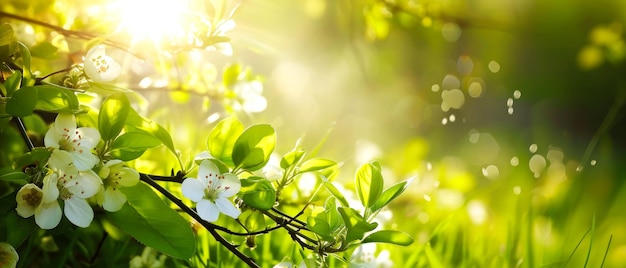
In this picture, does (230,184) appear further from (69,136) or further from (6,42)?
(6,42)

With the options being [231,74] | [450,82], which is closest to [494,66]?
[450,82]

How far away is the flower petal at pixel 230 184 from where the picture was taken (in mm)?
591

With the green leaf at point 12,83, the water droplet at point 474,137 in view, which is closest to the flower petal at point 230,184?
the green leaf at point 12,83

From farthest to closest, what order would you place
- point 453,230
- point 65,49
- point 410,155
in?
point 410,155 → point 453,230 → point 65,49

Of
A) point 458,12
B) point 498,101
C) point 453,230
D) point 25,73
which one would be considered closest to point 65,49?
point 25,73

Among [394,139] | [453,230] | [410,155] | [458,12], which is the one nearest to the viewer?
[453,230]

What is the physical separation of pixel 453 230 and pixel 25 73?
83 cm

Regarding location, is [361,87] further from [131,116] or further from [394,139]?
[131,116]

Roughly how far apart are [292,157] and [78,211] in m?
0.21

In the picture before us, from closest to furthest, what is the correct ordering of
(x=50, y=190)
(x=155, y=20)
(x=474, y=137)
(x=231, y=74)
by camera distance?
(x=50, y=190), (x=155, y=20), (x=231, y=74), (x=474, y=137)

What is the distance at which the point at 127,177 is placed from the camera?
22.9 inches

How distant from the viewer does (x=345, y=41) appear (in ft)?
10.1

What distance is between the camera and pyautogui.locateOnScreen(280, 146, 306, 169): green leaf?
0.63 meters

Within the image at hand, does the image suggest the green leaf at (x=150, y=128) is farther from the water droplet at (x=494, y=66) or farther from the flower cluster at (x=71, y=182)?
the water droplet at (x=494, y=66)
